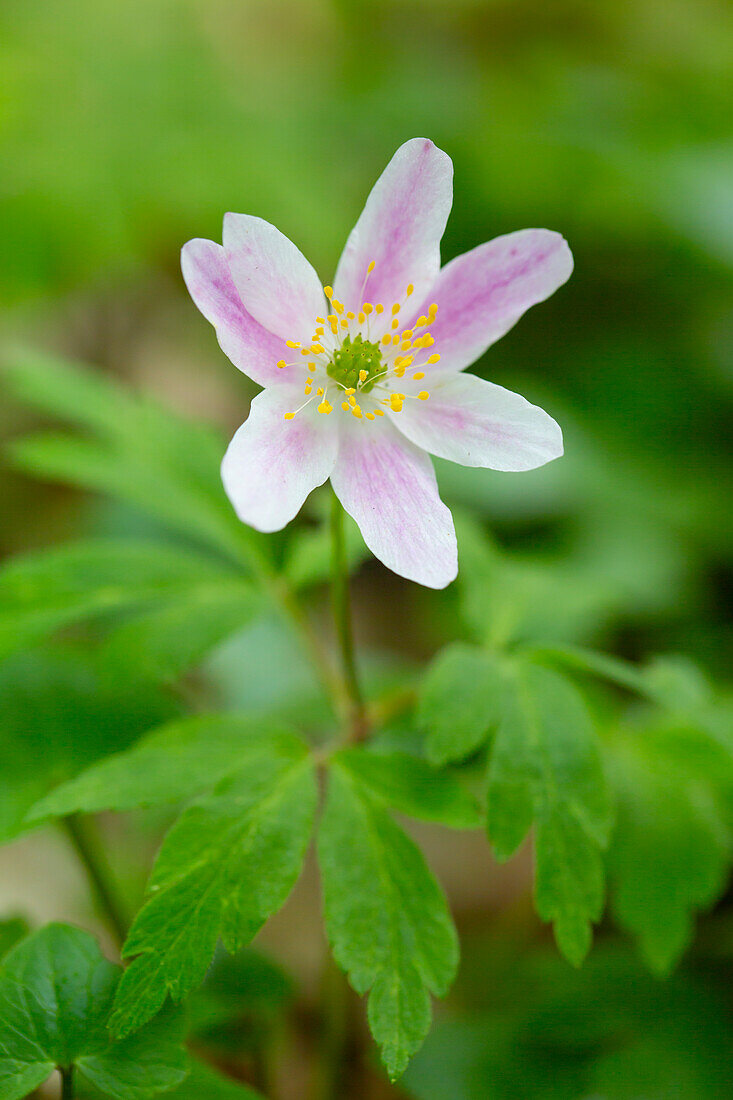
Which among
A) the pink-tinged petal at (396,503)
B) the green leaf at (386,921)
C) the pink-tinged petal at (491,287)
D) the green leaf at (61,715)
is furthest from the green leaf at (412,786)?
the pink-tinged petal at (491,287)

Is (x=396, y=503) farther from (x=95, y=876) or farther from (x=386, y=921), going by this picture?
(x=95, y=876)

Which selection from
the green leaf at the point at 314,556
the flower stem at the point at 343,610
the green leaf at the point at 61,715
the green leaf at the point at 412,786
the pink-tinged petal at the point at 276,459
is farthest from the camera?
the green leaf at the point at 314,556

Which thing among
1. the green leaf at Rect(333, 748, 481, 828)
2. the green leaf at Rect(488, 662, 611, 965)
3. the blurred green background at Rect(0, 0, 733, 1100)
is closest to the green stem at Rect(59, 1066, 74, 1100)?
the green leaf at Rect(333, 748, 481, 828)

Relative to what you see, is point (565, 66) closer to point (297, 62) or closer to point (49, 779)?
point (297, 62)

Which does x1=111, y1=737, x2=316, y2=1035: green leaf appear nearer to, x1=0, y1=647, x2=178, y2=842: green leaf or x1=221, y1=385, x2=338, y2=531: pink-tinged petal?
x1=0, y1=647, x2=178, y2=842: green leaf

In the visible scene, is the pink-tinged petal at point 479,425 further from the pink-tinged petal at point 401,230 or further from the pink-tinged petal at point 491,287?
the pink-tinged petal at point 401,230

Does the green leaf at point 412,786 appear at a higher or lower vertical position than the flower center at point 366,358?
lower
